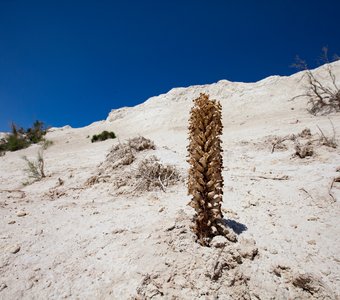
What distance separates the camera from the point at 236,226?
3.55m

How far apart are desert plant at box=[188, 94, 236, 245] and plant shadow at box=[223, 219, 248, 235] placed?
1.28 ft

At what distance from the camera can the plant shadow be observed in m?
3.43

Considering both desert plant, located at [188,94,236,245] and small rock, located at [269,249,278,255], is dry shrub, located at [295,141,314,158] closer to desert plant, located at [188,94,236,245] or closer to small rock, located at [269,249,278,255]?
small rock, located at [269,249,278,255]

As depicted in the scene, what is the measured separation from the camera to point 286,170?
6.20 m

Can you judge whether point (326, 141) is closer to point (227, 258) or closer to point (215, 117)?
point (215, 117)

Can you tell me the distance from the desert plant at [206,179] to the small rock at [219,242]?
0.23 feet

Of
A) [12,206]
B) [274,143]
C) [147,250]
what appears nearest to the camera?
[147,250]

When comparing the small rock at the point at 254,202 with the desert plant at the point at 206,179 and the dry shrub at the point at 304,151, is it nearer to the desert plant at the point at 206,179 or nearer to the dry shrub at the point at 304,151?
the desert plant at the point at 206,179

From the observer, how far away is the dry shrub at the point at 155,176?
18.8 ft

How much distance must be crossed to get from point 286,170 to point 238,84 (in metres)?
26.7

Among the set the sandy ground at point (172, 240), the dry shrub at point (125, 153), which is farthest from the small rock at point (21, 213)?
the dry shrub at point (125, 153)

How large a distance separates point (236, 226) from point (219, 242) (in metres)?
0.81

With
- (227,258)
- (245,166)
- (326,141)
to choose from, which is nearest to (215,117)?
(227,258)

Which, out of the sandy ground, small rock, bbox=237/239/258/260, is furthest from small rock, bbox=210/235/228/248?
small rock, bbox=237/239/258/260
